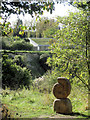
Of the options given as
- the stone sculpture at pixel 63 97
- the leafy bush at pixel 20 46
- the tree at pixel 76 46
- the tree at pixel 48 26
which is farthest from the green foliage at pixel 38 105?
the leafy bush at pixel 20 46

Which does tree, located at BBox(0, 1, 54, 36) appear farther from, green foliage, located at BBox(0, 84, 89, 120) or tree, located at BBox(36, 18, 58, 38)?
green foliage, located at BBox(0, 84, 89, 120)

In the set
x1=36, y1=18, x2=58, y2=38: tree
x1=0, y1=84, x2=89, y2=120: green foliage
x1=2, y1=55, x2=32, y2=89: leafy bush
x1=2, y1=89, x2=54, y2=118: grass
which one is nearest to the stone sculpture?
x1=0, y1=84, x2=89, y2=120: green foliage

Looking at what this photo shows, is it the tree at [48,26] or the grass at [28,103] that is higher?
the tree at [48,26]

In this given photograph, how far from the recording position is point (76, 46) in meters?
6.37

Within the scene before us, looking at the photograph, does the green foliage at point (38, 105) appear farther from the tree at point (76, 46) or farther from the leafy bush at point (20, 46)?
the leafy bush at point (20, 46)

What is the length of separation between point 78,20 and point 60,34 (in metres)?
0.92

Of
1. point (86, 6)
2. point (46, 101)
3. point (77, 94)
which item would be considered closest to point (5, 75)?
point (46, 101)

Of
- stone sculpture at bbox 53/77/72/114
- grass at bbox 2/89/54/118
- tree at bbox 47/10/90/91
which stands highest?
tree at bbox 47/10/90/91

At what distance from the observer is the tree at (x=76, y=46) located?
617 cm

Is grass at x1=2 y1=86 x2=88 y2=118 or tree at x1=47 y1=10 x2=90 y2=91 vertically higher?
tree at x1=47 y1=10 x2=90 y2=91

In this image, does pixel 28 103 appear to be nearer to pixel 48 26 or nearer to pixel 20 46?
pixel 48 26

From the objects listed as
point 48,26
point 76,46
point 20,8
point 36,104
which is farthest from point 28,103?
point 48,26

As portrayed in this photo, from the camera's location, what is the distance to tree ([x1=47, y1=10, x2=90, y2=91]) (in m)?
6.17

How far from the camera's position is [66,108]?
5.64m
